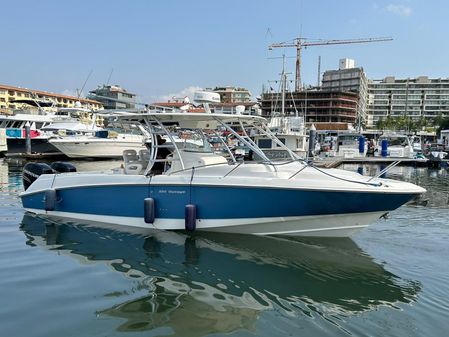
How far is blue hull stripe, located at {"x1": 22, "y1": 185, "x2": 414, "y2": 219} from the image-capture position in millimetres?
7270

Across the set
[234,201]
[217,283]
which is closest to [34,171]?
[234,201]

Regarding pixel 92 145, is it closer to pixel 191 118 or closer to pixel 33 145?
pixel 33 145

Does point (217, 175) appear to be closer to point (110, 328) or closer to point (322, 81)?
point (110, 328)

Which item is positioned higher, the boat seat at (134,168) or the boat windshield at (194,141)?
the boat windshield at (194,141)

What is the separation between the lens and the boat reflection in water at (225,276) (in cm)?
507

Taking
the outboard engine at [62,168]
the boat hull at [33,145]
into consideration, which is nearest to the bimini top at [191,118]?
the outboard engine at [62,168]

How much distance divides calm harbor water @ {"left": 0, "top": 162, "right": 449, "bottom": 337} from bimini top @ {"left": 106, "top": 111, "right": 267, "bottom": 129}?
235cm

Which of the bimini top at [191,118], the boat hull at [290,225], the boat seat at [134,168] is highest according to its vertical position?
the bimini top at [191,118]

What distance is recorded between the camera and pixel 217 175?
7859mm

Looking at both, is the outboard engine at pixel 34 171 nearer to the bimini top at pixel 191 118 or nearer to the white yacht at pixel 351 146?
the bimini top at pixel 191 118

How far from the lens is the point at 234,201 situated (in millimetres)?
7633

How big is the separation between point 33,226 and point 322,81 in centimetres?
16111

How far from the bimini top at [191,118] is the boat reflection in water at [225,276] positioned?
7.64 ft

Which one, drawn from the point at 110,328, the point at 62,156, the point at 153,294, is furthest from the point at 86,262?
the point at 62,156
